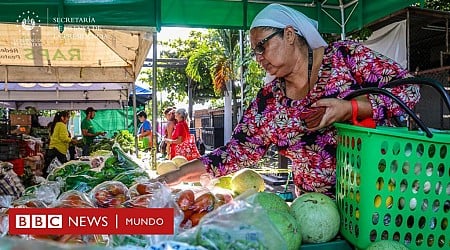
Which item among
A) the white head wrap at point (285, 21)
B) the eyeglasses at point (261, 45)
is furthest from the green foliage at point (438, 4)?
the eyeglasses at point (261, 45)

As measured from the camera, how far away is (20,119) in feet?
33.3

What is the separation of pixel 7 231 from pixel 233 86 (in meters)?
11.7

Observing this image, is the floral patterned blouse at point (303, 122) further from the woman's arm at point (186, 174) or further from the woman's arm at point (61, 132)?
the woman's arm at point (61, 132)

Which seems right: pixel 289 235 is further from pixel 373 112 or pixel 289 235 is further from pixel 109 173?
pixel 109 173

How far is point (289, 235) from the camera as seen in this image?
3.86 feet

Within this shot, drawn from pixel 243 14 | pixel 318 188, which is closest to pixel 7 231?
pixel 318 188

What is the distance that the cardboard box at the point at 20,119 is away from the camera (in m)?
9.92

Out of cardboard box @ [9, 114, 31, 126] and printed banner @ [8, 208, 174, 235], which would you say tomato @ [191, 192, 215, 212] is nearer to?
printed banner @ [8, 208, 174, 235]

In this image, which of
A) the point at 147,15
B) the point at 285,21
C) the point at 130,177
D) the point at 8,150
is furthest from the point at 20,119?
the point at 285,21

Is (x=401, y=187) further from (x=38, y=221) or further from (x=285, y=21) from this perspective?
(x=38, y=221)

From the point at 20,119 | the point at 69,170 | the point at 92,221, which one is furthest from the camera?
the point at 20,119

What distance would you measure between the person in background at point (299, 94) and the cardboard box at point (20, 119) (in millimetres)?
9377

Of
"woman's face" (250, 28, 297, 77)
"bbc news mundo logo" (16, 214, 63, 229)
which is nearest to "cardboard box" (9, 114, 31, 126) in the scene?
"woman's face" (250, 28, 297, 77)

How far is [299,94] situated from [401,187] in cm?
75
